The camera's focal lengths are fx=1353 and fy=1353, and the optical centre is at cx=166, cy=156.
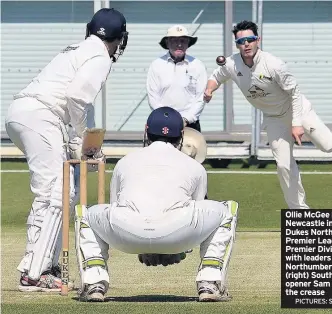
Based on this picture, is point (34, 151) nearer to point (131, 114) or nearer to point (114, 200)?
point (114, 200)

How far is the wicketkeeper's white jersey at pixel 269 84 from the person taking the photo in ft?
44.0

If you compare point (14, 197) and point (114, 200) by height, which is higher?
point (114, 200)

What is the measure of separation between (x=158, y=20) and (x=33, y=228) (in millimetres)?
12269

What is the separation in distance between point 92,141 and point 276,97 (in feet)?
14.8

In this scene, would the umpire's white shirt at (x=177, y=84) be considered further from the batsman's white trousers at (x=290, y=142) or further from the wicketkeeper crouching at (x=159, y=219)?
the wicketkeeper crouching at (x=159, y=219)

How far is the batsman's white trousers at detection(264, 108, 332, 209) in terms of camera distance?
13.8 metres

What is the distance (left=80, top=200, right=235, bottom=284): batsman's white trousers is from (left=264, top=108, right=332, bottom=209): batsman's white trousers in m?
4.97

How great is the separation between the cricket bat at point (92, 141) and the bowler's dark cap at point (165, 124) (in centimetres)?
48

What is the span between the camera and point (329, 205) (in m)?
16.0

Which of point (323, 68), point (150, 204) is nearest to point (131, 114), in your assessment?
point (323, 68)

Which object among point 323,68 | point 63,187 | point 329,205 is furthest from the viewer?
point 323,68

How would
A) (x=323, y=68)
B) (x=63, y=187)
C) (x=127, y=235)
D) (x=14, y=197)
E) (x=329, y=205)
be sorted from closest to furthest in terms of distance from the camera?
(x=127, y=235) < (x=63, y=187) < (x=329, y=205) < (x=14, y=197) < (x=323, y=68)
